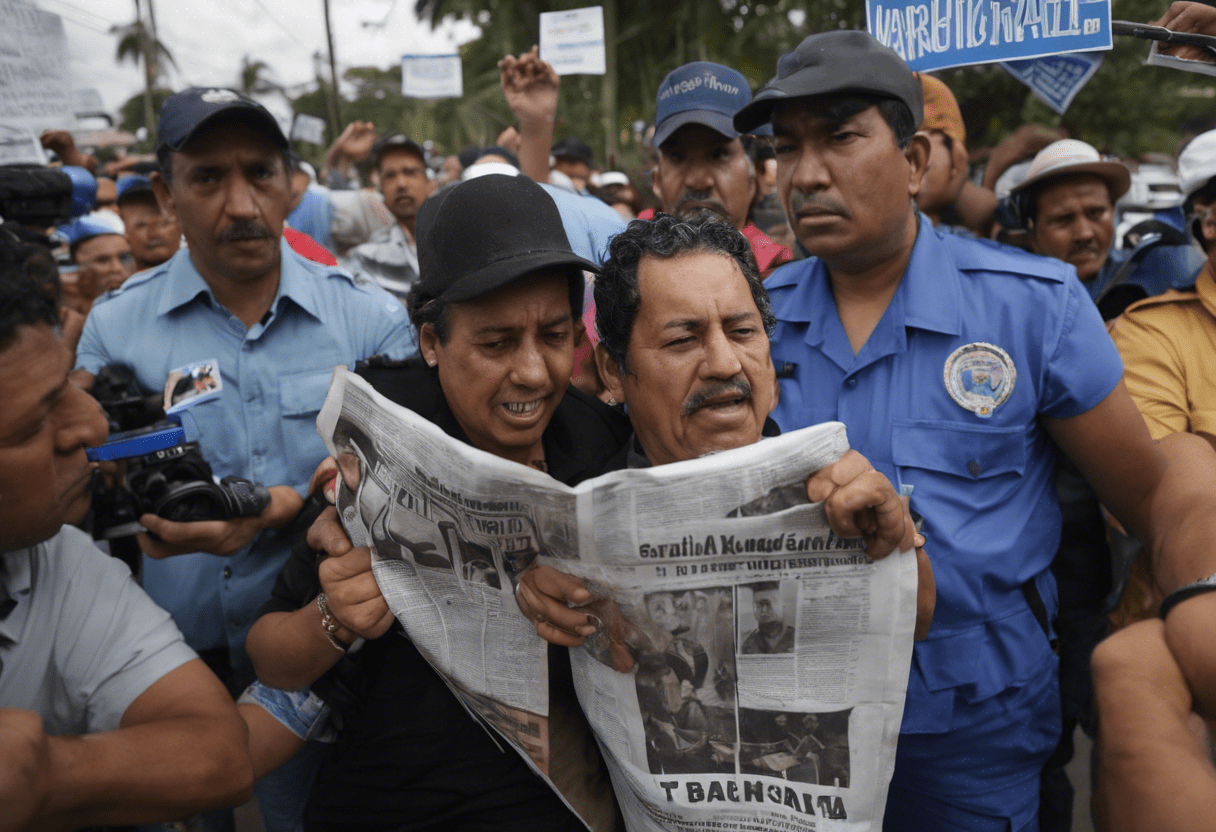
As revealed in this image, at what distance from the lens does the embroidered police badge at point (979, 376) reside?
1.91 meters

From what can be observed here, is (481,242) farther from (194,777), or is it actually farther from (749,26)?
(749,26)

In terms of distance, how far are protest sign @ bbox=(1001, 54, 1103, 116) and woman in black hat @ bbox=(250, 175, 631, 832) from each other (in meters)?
1.97

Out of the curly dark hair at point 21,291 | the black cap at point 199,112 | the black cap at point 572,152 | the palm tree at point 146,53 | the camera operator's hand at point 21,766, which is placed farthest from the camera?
the palm tree at point 146,53

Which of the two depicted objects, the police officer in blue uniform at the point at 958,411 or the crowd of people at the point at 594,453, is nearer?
the crowd of people at the point at 594,453

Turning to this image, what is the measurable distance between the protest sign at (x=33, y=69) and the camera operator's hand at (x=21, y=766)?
180 centimetres

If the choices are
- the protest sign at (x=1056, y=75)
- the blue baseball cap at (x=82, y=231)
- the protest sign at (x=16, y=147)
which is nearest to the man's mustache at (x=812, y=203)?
the protest sign at (x=1056, y=75)

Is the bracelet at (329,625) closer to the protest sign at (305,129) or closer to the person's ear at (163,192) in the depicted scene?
the person's ear at (163,192)

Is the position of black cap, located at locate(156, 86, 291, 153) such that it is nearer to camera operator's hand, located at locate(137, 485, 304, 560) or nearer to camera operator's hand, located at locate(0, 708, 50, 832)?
camera operator's hand, located at locate(137, 485, 304, 560)

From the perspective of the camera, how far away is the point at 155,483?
5.81ft

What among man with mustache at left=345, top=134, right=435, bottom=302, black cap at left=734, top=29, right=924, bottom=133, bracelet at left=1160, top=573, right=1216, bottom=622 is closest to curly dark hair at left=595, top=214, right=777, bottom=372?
black cap at left=734, top=29, right=924, bottom=133

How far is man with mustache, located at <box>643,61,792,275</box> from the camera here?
115 inches

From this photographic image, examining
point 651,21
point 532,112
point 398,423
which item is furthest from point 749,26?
point 398,423

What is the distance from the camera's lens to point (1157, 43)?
2102 millimetres

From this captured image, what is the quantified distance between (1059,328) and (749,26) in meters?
18.5
